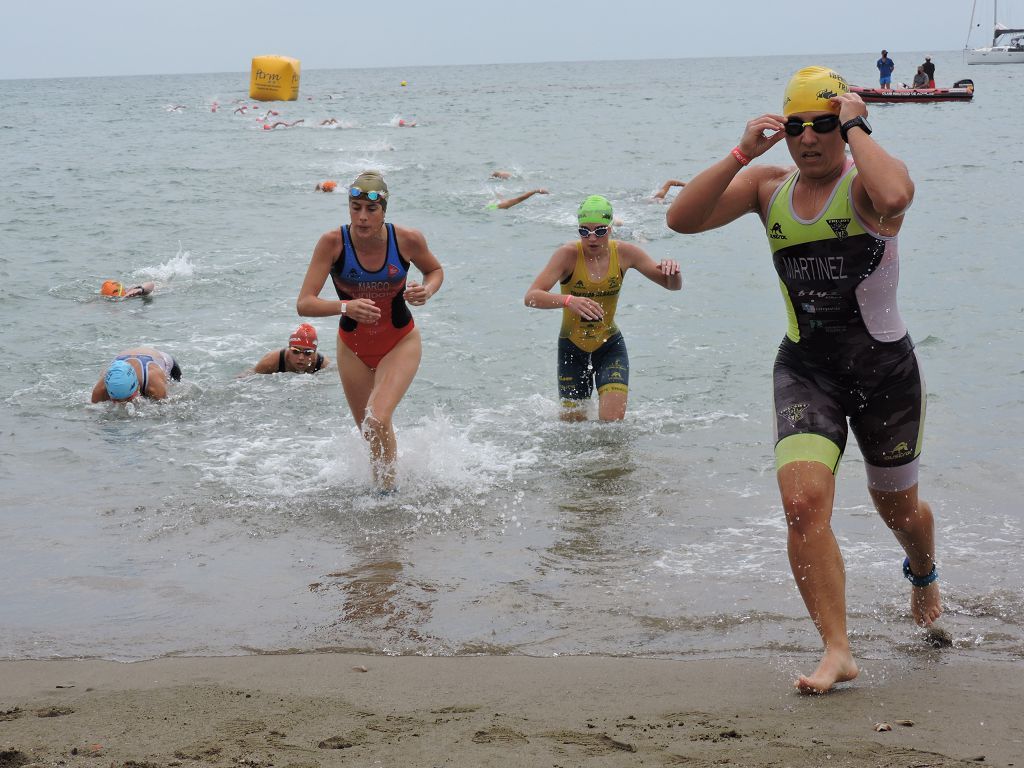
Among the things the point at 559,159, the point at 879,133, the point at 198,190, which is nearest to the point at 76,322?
the point at 198,190

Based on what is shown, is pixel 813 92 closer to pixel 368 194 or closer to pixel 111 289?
pixel 368 194

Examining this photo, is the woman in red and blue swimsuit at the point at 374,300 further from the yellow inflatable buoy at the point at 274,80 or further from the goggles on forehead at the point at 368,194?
the yellow inflatable buoy at the point at 274,80

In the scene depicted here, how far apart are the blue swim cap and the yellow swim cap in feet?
24.8

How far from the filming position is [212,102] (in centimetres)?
8206

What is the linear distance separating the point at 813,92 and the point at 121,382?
7696 mm

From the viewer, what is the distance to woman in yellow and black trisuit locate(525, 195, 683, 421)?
786 cm

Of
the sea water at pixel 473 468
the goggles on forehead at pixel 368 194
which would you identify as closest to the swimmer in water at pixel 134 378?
the sea water at pixel 473 468

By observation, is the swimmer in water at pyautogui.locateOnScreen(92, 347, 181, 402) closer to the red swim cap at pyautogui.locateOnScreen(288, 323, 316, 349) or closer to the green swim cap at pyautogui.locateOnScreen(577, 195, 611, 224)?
the red swim cap at pyautogui.locateOnScreen(288, 323, 316, 349)

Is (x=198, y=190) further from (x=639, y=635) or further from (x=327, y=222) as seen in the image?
(x=639, y=635)

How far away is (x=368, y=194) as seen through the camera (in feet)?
22.0

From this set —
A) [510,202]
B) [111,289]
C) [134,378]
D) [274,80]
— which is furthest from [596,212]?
[274,80]

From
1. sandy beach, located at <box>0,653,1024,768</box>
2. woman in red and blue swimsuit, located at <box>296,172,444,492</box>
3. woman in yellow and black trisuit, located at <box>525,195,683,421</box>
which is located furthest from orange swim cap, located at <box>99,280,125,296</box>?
sandy beach, located at <box>0,653,1024,768</box>

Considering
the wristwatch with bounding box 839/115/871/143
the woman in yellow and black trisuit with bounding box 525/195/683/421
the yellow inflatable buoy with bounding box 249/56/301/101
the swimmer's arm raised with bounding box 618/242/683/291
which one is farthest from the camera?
the yellow inflatable buoy with bounding box 249/56/301/101

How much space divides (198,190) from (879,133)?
77.7ft
